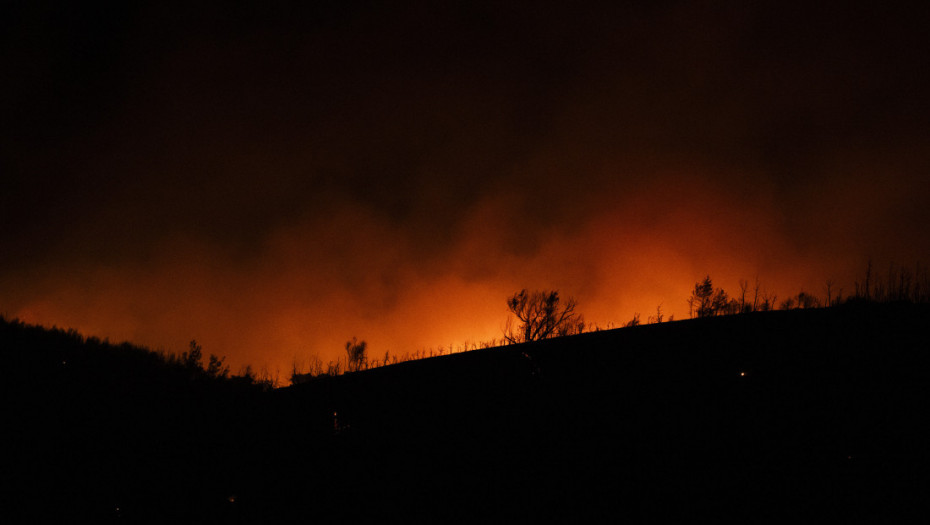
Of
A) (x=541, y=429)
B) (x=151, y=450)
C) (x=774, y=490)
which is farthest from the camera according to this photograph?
(x=151, y=450)

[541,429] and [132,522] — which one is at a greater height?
[541,429]

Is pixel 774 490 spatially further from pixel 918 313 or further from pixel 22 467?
pixel 22 467

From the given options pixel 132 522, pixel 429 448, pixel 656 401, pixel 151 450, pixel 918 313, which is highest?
pixel 918 313

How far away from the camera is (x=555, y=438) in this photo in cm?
405

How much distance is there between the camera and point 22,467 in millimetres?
5633

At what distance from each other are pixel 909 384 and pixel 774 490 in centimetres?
147

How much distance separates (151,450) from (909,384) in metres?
7.49

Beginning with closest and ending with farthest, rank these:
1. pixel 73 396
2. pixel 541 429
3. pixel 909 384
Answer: pixel 909 384, pixel 541 429, pixel 73 396

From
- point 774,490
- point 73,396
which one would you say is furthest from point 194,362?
point 774,490

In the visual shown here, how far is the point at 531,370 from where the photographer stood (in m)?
5.10

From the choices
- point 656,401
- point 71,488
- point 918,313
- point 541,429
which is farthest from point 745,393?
point 71,488

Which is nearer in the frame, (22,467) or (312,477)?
(312,477)

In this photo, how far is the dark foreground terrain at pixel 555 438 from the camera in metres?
3.27

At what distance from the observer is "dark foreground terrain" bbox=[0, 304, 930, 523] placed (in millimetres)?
3266
